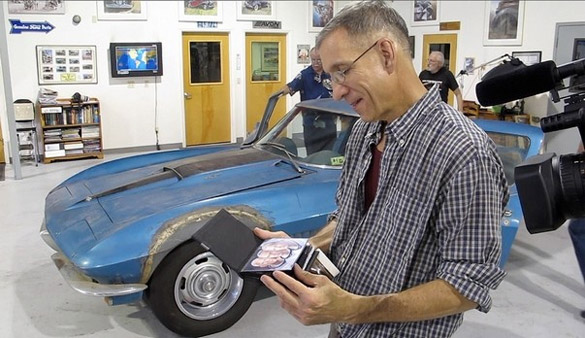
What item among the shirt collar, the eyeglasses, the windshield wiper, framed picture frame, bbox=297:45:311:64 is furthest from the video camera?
framed picture frame, bbox=297:45:311:64

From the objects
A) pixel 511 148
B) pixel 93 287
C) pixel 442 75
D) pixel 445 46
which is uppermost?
pixel 445 46

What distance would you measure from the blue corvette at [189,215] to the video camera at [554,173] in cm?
162

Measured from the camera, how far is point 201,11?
9844 millimetres

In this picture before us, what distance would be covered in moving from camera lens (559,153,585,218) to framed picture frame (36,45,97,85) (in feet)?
29.3

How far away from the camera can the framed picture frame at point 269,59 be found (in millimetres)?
10727

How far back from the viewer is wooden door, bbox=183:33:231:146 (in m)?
10.0

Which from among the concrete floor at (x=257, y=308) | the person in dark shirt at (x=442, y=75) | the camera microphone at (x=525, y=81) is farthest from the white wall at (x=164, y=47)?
the camera microphone at (x=525, y=81)

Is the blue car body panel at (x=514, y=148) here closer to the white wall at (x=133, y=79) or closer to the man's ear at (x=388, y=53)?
the man's ear at (x=388, y=53)

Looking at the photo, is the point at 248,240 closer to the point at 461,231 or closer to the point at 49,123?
the point at 461,231

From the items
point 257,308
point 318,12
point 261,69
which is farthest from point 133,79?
point 257,308

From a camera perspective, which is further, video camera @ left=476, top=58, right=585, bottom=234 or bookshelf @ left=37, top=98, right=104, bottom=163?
bookshelf @ left=37, top=98, right=104, bottom=163

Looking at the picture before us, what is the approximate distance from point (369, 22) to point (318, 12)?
1023 cm

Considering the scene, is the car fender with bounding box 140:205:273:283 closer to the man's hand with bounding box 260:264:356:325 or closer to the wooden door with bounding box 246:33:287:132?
the man's hand with bounding box 260:264:356:325

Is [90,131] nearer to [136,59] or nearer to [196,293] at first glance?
[136,59]
